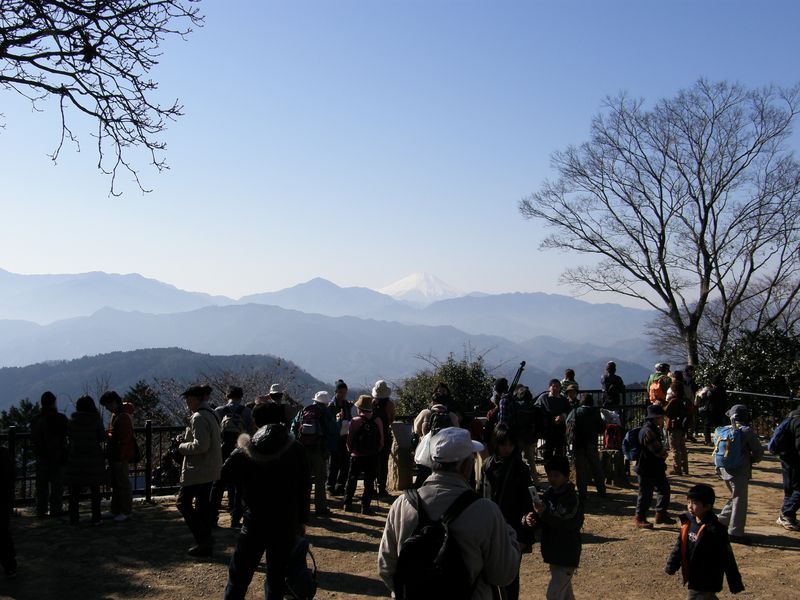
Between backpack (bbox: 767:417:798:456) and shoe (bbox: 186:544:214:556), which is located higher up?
backpack (bbox: 767:417:798:456)

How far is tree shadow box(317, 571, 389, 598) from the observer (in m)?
6.44

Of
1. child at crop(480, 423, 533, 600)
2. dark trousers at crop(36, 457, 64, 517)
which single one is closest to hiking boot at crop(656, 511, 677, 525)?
child at crop(480, 423, 533, 600)

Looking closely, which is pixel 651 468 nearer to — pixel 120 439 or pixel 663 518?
pixel 663 518

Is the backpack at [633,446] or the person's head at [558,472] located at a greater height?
the person's head at [558,472]

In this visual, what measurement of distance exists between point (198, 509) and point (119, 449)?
7.32 ft

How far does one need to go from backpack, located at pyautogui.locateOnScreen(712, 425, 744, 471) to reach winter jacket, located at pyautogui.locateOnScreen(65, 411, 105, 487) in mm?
7410

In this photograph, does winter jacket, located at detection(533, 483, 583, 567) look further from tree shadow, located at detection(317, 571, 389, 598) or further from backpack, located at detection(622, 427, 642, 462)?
backpack, located at detection(622, 427, 642, 462)

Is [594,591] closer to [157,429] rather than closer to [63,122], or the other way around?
[157,429]

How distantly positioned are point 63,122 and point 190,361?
141680 millimetres

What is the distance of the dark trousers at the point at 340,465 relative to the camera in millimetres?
10125

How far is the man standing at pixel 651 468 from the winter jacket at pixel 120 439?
6393mm

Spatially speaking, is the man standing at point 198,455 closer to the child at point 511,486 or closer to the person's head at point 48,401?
the person's head at point 48,401

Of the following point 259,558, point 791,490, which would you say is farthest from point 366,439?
point 791,490

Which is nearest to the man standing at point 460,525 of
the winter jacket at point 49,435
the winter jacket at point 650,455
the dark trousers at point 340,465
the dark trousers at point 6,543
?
the dark trousers at point 6,543
